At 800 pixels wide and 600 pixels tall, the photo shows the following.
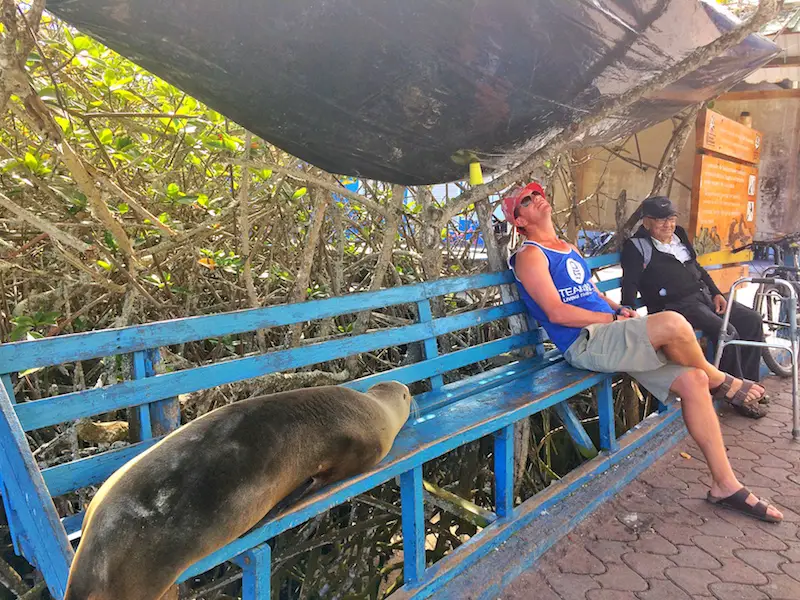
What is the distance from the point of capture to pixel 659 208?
3.95 meters

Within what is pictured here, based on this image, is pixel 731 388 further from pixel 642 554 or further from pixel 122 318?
pixel 122 318

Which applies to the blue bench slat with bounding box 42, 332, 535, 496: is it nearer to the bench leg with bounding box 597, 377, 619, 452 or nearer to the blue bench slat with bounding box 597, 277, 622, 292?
the bench leg with bounding box 597, 377, 619, 452

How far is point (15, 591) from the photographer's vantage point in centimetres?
231

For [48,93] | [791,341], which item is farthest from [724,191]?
[48,93]

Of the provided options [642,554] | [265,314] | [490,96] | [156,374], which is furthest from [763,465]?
[156,374]

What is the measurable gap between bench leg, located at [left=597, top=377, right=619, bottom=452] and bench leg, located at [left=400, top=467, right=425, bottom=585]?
1474 millimetres

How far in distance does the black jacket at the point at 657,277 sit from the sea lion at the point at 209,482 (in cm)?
263

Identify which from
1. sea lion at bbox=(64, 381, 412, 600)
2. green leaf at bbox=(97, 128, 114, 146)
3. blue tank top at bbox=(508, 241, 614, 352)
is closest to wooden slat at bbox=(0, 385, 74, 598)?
sea lion at bbox=(64, 381, 412, 600)

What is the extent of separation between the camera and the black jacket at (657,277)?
159 inches

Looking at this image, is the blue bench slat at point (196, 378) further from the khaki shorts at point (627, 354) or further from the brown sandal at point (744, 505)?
the brown sandal at point (744, 505)

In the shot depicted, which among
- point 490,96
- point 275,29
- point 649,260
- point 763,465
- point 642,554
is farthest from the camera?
point 649,260

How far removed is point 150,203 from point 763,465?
12.4 feet

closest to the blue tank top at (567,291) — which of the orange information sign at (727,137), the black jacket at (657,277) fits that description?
the black jacket at (657,277)

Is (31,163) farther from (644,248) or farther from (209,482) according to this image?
(644,248)
